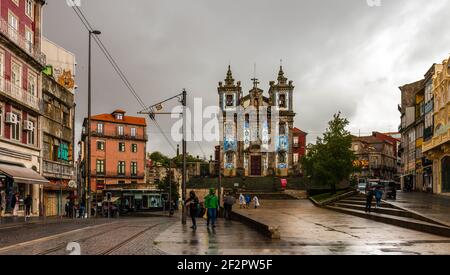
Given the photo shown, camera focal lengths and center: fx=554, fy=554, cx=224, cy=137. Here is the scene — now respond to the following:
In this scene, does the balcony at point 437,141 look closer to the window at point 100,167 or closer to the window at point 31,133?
the window at point 31,133

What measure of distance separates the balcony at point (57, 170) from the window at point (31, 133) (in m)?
2.70

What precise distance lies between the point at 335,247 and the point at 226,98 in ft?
251

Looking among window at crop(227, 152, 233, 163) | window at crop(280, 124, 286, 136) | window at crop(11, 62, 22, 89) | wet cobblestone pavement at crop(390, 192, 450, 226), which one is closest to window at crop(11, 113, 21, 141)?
window at crop(11, 62, 22, 89)

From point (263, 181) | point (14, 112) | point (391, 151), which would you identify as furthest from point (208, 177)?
point (391, 151)

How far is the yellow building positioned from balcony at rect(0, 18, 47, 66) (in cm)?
3104

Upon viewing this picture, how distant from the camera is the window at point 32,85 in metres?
38.4

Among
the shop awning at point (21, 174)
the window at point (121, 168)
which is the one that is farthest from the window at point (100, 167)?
the shop awning at point (21, 174)

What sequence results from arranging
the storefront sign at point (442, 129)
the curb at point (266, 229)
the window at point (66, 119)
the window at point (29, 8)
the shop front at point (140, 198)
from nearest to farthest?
the curb at point (266, 229) → the window at point (29, 8) → the storefront sign at point (442, 129) → the window at point (66, 119) → the shop front at point (140, 198)

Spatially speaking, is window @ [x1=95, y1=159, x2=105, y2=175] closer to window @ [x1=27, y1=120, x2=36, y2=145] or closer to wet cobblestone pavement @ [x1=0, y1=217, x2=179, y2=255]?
window @ [x1=27, y1=120, x2=36, y2=145]

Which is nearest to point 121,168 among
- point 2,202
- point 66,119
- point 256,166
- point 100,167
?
point 100,167

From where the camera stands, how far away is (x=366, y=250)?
538 inches

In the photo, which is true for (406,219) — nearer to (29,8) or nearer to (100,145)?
(29,8)
